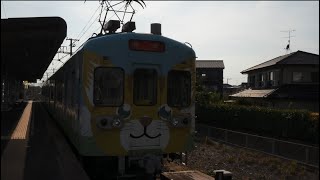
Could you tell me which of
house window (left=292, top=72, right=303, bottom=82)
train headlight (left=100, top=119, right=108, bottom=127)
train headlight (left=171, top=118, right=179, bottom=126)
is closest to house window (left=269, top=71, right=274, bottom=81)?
house window (left=292, top=72, right=303, bottom=82)

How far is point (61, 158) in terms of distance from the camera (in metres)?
8.88

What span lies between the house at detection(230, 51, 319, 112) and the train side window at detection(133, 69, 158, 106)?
2328 cm

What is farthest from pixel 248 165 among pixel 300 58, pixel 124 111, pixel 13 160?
pixel 300 58

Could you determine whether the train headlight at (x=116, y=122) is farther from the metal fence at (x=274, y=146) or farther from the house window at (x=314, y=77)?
the house window at (x=314, y=77)

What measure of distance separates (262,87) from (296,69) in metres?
5.38

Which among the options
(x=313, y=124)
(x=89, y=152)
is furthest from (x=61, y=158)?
(x=313, y=124)

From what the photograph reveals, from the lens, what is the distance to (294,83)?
3294 centimetres

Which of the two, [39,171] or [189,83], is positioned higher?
[189,83]

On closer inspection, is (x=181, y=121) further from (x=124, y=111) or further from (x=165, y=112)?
(x=124, y=111)

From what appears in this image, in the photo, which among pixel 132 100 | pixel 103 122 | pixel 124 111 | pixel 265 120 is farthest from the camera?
pixel 265 120

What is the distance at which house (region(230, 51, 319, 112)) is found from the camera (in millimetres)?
31266

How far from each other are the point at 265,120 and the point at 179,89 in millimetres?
16698

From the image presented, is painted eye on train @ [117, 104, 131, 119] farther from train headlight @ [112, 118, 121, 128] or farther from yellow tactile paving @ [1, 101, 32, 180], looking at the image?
yellow tactile paving @ [1, 101, 32, 180]

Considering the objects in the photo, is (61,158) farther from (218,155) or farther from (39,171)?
(218,155)
